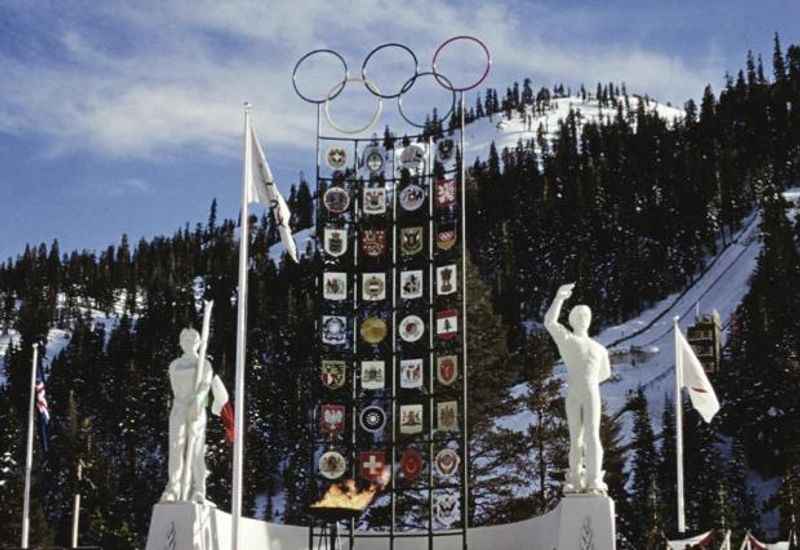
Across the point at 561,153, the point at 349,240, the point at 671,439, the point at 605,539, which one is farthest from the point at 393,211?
the point at 561,153

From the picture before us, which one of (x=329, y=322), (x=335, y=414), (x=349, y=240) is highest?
(x=349, y=240)

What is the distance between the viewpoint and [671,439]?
2207 inches

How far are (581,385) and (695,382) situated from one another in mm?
5031

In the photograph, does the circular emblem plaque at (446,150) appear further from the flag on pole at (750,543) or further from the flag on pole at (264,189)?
the flag on pole at (750,543)

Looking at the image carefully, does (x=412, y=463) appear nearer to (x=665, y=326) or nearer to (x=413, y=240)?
(x=413, y=240)

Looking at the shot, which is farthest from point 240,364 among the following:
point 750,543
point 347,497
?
point 750,543

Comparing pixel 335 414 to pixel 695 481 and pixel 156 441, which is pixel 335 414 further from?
pixel 156 441

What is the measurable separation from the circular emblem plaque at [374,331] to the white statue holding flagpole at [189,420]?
4590 millimetres

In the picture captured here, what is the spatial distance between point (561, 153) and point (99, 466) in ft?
372

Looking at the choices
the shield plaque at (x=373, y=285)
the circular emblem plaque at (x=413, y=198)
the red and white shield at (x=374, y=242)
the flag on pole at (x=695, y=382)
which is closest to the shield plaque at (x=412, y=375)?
the shield plaque at (x=373, y=285)

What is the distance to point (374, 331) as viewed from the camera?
23094 mm

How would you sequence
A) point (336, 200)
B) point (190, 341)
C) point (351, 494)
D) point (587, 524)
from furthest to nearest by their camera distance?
point (336, 200)
point (351, 494)
point (190, 341)
point (587, 524)

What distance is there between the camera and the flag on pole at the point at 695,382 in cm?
2181

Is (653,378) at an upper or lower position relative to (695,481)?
upper
